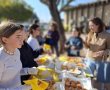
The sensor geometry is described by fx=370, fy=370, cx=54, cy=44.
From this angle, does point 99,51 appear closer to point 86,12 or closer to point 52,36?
point 52,36

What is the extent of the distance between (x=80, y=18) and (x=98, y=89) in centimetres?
2173

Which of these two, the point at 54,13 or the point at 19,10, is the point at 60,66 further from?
the point at 19,10

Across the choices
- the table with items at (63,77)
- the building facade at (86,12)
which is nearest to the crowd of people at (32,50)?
the table with items at (63,77)

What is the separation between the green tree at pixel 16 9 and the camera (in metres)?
51.1

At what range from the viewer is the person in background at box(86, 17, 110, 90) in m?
6.59

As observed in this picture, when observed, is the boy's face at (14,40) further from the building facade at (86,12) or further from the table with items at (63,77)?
the building facade at (86,12)

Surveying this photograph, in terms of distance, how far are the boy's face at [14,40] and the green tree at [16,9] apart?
46.1m

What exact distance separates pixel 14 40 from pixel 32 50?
7.21 ft

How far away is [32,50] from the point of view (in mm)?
5988

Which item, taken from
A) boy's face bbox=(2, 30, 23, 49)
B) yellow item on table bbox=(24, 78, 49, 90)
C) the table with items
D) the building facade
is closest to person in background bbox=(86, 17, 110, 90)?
the table with items

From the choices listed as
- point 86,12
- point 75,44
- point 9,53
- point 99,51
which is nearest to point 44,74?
point 9,53

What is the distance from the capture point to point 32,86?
170 inches

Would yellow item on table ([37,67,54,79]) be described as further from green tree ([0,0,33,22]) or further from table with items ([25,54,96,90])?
green tree ([0,0,33,22])

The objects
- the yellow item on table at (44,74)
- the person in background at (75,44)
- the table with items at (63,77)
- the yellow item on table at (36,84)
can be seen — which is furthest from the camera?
the person in background at (75,44)
